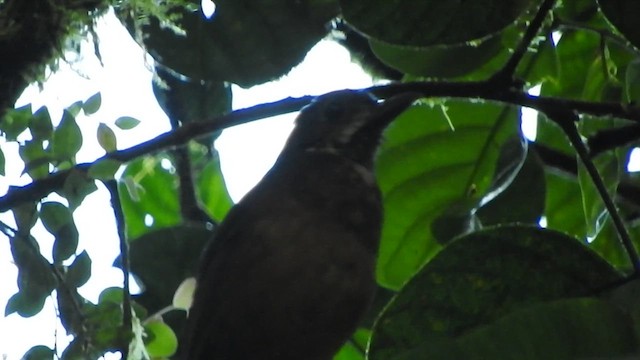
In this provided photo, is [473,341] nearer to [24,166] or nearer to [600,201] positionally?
[600,201]

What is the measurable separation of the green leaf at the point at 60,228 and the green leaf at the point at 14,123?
121 mm

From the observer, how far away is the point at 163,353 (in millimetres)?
1508

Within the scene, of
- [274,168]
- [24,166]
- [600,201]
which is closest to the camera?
[24,166]

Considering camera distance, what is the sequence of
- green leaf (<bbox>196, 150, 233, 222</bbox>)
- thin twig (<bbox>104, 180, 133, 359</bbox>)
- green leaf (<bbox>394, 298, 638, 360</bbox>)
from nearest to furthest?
green leaf (<bbox>394, 298, 638, 360</bbox>) < thin twig (<bbox>104, 180, 133, 359</bbox>) < green leaf (<bbox>196, 150, 233, 222</bbox>)

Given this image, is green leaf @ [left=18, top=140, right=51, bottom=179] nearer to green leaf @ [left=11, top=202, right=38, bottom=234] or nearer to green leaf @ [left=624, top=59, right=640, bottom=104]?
green leaf @ [left=11, top=202, right=38, bottom=234]

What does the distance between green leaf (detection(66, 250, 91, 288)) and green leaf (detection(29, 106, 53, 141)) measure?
17cm

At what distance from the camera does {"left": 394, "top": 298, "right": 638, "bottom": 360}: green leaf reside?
1.11 metres

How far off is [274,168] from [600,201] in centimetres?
58

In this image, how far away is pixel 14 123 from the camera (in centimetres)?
142

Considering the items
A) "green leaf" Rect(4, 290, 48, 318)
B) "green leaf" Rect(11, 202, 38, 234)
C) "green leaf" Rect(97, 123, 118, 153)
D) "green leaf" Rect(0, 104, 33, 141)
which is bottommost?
"green leaf" Rect(4, 290, 48, 318)

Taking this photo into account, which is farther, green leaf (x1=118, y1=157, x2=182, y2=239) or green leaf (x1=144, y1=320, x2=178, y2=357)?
green leaf (x1=118, y1=157, x2=182, y2=239)

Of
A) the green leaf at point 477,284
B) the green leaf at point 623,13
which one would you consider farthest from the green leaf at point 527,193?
the green leaf at point 623,13

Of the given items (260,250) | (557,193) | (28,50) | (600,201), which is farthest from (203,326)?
(557,193)

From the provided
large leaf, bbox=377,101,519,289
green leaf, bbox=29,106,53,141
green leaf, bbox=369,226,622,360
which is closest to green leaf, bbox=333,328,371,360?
large leaf, bbox=377,101,519,289
